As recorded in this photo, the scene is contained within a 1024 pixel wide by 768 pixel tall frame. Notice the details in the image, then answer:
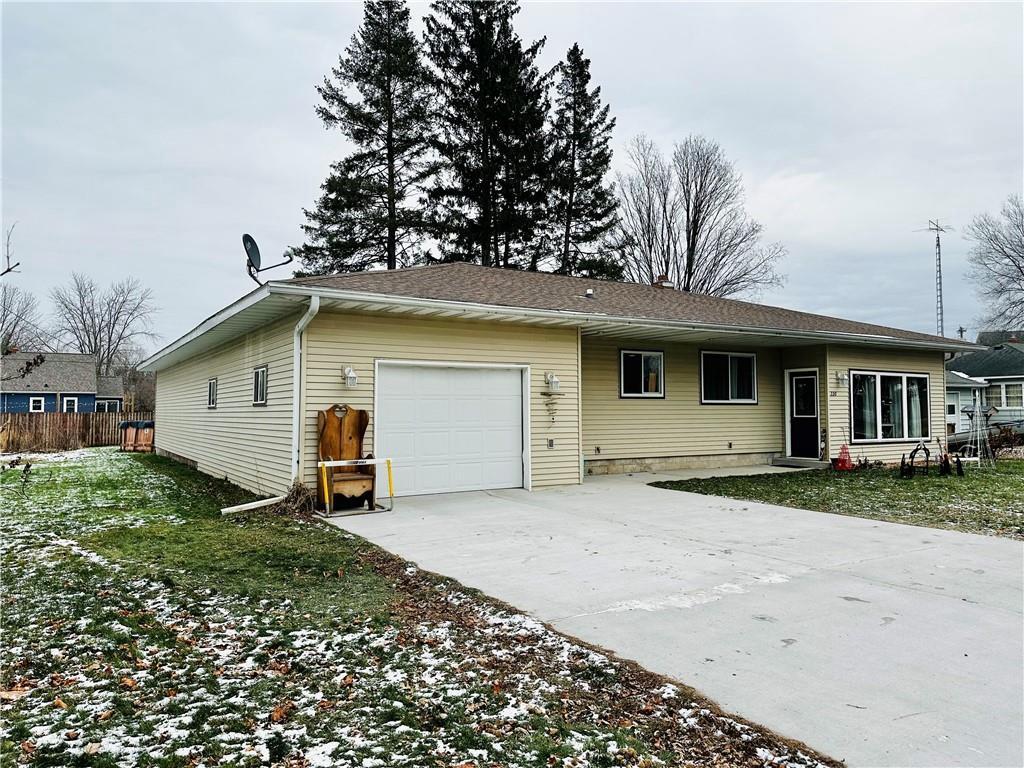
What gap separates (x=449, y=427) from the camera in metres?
9.22

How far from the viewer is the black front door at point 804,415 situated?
527 inches

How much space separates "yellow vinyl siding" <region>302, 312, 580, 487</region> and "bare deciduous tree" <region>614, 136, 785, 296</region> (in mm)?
17276

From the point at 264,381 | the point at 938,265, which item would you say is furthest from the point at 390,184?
the point at 938,265

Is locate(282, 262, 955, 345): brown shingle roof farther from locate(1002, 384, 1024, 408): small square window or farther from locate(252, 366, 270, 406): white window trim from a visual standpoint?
locate(1002, 384, 1024, 408): small square window

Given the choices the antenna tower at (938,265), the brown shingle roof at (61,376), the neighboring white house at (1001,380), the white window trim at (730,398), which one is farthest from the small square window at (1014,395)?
the brown shingle roof at (61,376)

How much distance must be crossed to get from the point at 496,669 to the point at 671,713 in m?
0.88

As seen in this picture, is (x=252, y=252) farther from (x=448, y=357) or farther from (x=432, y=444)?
(x=432, y=444)

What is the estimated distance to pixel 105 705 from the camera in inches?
108

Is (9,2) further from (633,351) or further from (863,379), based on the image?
(863,379)

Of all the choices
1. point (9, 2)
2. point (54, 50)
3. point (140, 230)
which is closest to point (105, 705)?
point (9, 2)

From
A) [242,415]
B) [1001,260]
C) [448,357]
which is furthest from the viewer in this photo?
[1001,260]

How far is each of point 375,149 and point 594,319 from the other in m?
13.9

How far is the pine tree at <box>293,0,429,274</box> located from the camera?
20.2 metres

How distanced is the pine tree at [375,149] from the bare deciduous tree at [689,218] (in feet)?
31.8
